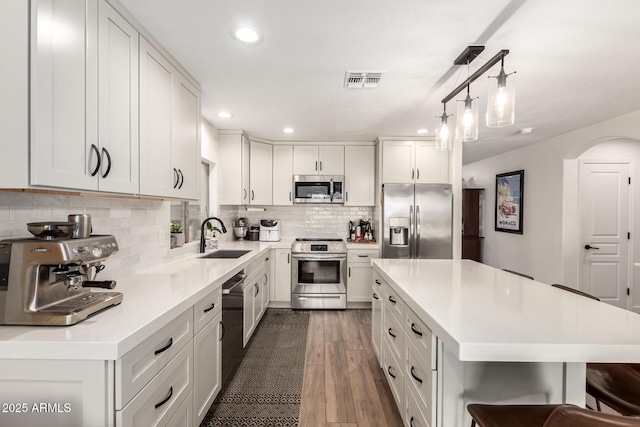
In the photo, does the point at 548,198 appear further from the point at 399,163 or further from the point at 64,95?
the point at 64,95

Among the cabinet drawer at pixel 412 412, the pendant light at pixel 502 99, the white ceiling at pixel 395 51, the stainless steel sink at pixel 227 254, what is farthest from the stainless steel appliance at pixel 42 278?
the pendant light at pixel 502 99

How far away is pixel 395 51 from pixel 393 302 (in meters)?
1.64

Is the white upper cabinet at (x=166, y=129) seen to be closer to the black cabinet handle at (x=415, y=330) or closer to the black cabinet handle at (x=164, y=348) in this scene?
the black cabinet handle at (x=164, y=348)

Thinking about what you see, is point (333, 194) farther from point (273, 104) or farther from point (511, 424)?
point (511, 424)

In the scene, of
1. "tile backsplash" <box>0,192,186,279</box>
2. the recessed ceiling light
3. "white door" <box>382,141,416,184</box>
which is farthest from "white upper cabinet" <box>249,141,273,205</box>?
the recessed ceiling light

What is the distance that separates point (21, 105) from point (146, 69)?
836mm

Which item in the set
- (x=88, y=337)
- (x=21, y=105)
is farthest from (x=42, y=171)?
(x=88, y=337)

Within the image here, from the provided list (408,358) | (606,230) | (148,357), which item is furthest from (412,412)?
(606,230)

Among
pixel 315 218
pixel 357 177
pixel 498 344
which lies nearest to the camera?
pixel 498 344

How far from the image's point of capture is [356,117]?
313cm

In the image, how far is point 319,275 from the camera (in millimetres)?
3906

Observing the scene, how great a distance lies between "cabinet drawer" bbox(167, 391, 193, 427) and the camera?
1339 mm

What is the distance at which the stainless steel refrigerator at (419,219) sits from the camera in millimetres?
3873

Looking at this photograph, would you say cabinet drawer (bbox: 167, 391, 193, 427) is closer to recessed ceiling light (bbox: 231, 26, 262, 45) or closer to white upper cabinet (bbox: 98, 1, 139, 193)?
white upper cabinet (bbox: 98, 1, 139, 193)
